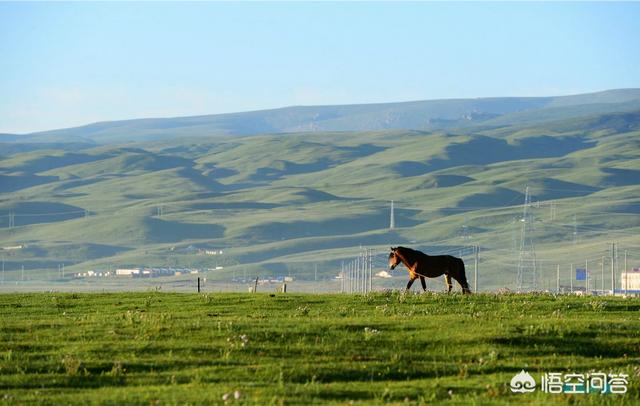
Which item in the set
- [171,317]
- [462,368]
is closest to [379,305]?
[171,317]

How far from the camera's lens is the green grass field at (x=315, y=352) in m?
20.7

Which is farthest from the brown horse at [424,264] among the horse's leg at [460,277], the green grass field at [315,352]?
the green grass field at [315,352]

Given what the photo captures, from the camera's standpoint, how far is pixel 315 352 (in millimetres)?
24438

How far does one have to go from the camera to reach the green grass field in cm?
2072

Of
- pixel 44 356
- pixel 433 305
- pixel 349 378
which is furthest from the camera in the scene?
pixel 433 305

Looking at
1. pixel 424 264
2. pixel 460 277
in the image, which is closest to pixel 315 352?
pixel 424 264

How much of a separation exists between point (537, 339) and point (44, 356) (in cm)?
841

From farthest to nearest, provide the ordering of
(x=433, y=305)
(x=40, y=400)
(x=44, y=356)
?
(x=433, y=305)
(x=44, y=356)
(x=40, y=400)

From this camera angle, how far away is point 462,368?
23094 mm

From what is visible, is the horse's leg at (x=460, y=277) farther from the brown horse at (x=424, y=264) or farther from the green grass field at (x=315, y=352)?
the green grass field at (x=315, y=352)

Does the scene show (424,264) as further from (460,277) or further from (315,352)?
(315,352)

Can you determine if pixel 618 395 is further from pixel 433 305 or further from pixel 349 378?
pixel 433 305

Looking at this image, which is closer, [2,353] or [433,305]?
[2,353]

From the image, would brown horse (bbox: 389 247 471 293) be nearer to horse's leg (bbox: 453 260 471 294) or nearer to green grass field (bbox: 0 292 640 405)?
horse's leg (bbox: 453 260 471 294)
